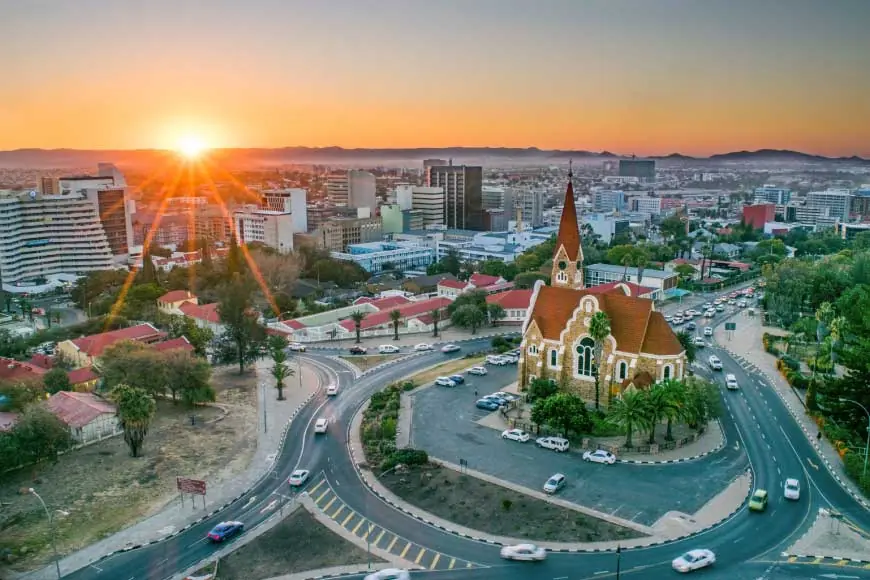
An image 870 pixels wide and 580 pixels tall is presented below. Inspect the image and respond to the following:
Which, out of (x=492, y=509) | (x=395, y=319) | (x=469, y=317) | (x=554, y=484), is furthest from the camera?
(x=469, y=317)

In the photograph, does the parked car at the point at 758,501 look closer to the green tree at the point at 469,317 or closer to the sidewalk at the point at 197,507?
the sidewalk at the point at 197,507

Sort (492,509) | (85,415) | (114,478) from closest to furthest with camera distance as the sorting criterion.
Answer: (492,509)
(114,478)
(85,415)

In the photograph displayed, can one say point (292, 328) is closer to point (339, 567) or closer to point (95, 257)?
point (339, 567)

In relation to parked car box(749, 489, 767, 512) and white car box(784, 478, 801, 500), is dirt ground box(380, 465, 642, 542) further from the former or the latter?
white car box(784, 478, 801, 500)

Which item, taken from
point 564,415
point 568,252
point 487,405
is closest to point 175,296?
point 487,405

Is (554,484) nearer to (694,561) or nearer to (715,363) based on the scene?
(694,561)

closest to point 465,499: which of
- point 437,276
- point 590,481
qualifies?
point 590,481
